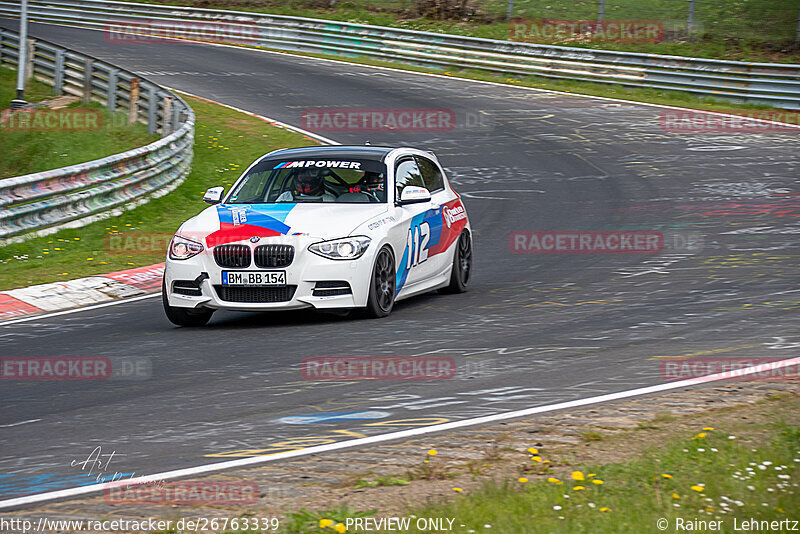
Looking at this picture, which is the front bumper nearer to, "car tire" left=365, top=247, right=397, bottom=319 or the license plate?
the license plate

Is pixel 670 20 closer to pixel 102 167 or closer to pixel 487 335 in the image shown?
pixel 102 167

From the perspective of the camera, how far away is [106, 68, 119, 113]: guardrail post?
25062 millimetres

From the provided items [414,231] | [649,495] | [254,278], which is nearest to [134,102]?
[414,231]

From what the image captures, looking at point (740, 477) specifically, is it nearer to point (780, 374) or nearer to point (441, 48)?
point (780, 374)

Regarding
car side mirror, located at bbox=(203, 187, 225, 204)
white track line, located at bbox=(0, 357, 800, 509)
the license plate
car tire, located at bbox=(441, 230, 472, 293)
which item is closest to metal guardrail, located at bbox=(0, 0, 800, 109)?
car tire, located at bbox=(441, 230, 472, 293)

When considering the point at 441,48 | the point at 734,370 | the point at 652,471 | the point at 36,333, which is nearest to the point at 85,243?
the point at 36,333

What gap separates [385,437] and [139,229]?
10.7 metres

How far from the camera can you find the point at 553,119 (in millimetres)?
27531

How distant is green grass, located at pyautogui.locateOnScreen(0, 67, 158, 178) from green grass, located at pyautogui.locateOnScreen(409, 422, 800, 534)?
58.6ft

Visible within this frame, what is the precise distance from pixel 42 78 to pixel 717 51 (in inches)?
760

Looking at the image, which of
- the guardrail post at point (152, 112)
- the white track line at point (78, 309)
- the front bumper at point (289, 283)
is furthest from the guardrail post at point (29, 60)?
the front bumper at point (289, 283)

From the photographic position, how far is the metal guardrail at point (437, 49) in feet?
94.5

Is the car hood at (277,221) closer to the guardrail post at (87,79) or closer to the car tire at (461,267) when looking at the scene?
the car tire at (461,267)

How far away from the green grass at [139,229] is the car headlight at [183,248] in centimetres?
320
